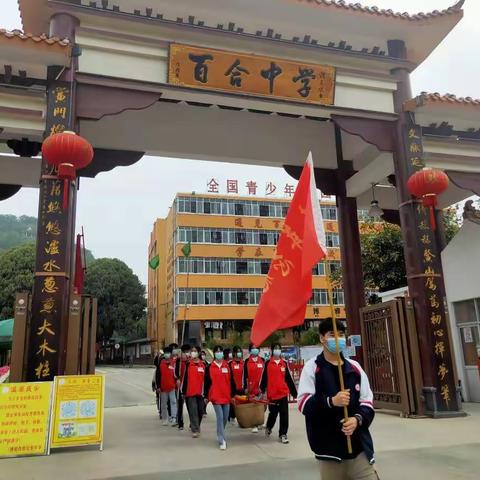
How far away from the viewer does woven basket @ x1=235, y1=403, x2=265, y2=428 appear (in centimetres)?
737

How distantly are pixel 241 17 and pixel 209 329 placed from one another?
2765 cm

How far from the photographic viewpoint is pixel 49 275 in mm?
6598

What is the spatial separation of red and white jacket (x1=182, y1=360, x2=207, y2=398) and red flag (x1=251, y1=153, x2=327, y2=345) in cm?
430

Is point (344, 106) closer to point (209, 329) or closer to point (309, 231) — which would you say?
point (309, 231)

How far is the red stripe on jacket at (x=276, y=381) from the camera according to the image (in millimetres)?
6961

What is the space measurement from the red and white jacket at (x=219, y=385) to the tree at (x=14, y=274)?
29865 mm

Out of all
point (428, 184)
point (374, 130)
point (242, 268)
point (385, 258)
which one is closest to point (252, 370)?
point (428, 184)

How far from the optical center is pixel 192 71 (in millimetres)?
8203

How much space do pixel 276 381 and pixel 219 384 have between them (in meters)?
0.82

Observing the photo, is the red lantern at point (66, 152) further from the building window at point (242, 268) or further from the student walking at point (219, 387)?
the building window at point (242, 268)

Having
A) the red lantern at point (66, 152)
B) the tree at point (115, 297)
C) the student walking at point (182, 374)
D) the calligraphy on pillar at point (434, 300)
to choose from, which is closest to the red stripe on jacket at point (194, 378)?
the student walking at point (182, 374)

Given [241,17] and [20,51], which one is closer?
[20,51]

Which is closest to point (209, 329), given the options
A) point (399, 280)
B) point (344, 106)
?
point (399, 280)

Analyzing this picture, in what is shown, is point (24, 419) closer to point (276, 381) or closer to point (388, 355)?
point (276, 381)
